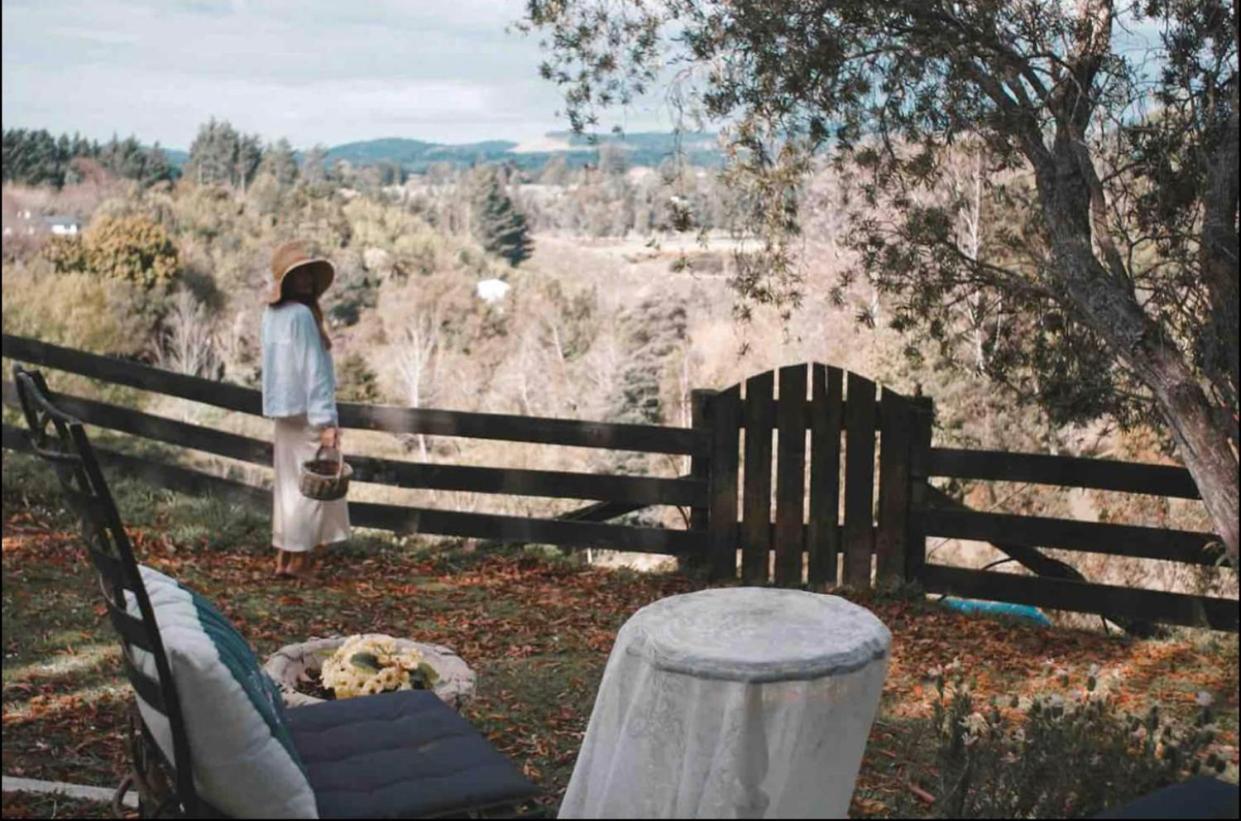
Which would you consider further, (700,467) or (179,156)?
(179,156)

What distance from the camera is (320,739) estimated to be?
3627 mm

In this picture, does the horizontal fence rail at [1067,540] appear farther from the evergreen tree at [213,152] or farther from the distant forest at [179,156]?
the evergreen tree at [213,152]

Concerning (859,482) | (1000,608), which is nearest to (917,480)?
(859,482)

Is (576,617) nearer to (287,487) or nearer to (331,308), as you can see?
(287,487)

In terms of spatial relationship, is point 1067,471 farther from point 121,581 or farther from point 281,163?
point 281,163

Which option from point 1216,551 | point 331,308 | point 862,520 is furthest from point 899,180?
point 331,308

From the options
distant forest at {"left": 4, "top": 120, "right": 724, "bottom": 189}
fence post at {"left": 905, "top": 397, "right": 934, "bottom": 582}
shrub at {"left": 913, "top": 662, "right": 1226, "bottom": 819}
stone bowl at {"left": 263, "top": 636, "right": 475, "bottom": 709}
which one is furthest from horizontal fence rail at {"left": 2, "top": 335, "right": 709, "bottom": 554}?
distant forest at {"left": 4, "top": 120, "right": 724, "bottom": 189}

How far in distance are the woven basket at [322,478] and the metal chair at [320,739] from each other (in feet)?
12.6

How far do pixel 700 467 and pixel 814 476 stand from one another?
2.34 ft

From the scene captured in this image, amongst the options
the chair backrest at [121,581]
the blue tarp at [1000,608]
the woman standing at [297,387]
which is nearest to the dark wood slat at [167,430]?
the woman standing at [297,387]

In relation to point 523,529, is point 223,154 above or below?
above

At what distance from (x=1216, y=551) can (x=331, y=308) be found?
142ft

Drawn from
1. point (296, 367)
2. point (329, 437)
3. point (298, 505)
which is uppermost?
point (296, 367)

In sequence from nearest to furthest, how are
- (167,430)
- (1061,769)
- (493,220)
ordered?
(1061,769)
(167,430)
(493,220)
